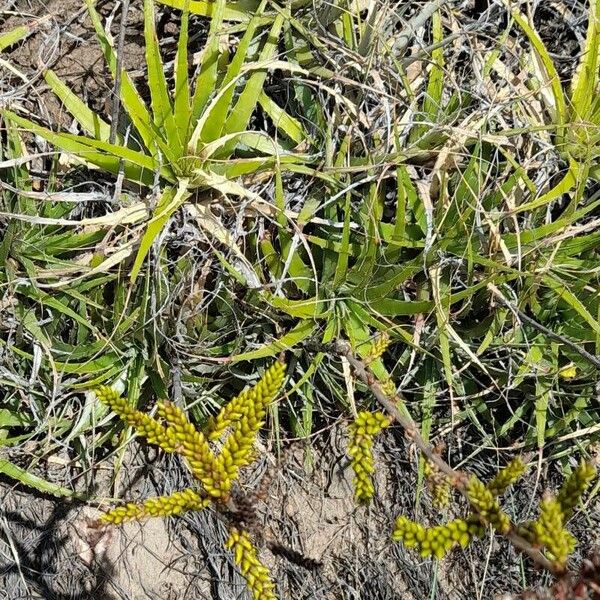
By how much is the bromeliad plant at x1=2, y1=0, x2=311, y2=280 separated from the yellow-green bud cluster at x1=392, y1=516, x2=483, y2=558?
0.72 metres

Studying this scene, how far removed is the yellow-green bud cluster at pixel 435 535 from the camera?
808 millimetres

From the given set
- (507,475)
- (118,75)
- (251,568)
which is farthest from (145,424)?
(118,75)

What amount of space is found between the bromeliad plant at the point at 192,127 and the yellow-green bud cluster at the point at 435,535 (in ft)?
2.35

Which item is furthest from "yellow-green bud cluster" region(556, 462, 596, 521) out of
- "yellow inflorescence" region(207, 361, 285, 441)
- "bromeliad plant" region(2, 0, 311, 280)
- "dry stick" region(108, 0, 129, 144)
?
"dry stick" region(108, 0, 129, 144)

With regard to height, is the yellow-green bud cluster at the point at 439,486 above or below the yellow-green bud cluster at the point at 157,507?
below

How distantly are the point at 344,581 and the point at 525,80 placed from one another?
4.01 ft

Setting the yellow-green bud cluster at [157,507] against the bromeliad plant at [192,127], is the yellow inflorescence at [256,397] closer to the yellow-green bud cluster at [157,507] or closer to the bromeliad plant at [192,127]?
the yellow-green bud cluster at [157,507]

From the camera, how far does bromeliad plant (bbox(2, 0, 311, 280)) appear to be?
1325mm

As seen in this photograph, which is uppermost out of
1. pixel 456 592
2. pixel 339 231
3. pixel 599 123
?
pixel 599 123

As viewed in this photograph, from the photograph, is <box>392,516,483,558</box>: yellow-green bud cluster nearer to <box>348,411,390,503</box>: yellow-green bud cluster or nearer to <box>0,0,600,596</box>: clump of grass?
<box>348,411,390,503</box>: yellow-green bud cluster

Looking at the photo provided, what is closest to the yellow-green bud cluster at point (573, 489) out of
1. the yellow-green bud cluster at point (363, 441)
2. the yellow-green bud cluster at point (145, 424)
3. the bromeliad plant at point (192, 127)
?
the yellow-green bud cluster at point (363, 441)

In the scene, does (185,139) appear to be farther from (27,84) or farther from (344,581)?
(344,581)

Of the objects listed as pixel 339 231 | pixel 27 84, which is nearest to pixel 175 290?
pixel 339 231

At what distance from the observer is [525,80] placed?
59.1 inches
